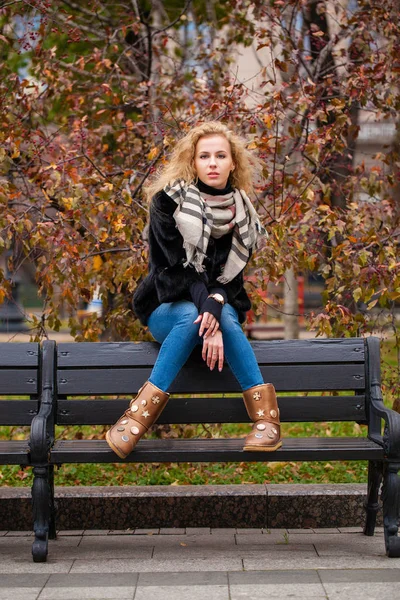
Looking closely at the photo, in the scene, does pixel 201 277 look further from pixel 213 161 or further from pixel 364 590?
pixel 364 590

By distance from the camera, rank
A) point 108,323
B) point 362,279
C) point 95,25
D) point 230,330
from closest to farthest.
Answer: point 230,330
point 362,279
point 108,323
point 95,25

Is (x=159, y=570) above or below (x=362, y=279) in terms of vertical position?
below

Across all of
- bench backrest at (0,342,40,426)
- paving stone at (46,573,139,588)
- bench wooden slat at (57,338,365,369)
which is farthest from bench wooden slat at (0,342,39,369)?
paving stone at (46,573,139,588)

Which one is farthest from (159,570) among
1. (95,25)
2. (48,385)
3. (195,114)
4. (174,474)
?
(95,25)

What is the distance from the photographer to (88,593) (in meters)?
4.23

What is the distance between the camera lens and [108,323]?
261 inches

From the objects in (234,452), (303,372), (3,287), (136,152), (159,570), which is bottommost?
(159,570)

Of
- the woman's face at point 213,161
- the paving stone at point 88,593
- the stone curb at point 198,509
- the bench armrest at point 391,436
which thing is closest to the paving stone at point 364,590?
the bench armrest at point 391,436

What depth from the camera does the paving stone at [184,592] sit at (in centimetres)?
416

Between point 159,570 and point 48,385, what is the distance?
1132mm

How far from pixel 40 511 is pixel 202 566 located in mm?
805

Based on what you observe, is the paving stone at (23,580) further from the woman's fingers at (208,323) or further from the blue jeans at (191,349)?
the woman's fingers at (208,323)

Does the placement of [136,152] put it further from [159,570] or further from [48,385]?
[159,570]

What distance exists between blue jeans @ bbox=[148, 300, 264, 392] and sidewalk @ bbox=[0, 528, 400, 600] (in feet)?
2.70
